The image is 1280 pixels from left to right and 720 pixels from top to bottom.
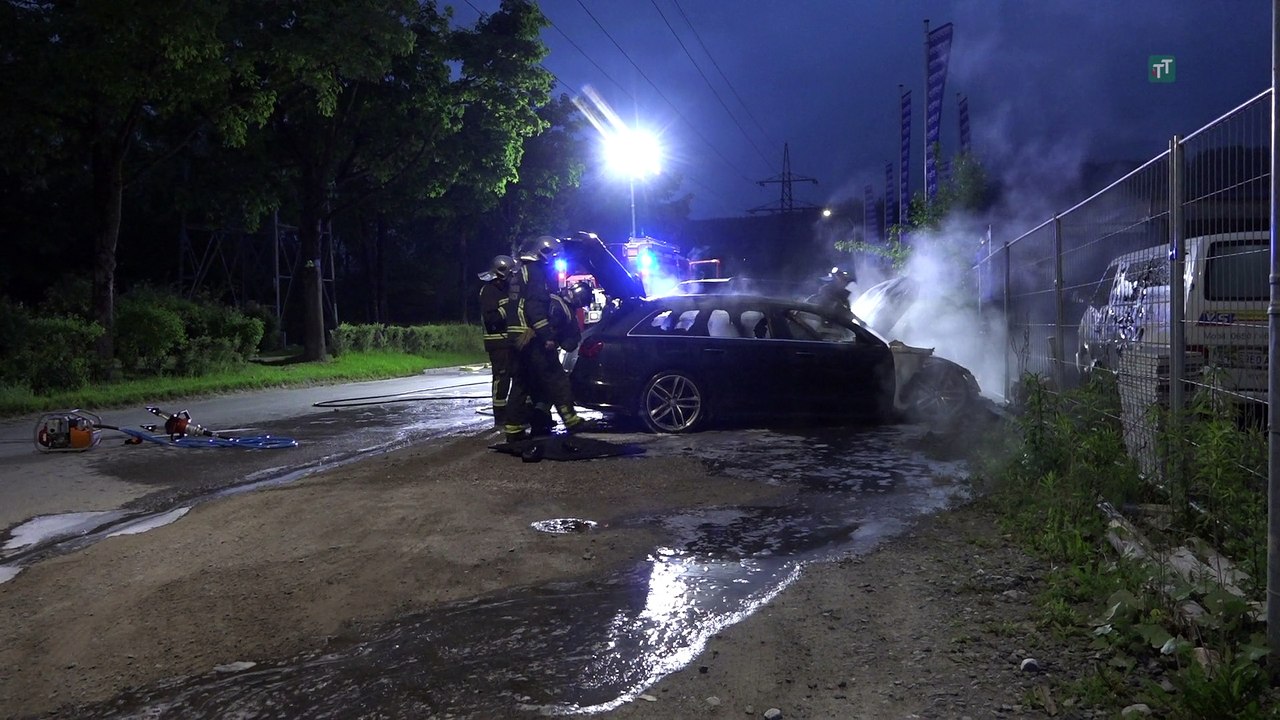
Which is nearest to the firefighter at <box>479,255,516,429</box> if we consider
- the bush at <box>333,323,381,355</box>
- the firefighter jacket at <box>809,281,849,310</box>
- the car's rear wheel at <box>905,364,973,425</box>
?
the car's rear wheel at <box>905,364,973,425</box>

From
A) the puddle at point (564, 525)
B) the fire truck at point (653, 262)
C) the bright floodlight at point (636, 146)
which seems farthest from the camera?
the bright floodlight at point (636, 146)

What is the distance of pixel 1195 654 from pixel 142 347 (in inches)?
773

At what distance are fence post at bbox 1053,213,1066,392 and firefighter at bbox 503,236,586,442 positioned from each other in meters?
4.22

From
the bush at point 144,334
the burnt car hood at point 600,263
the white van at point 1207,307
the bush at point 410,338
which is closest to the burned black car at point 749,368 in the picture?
the burnt car hood at point 600,263

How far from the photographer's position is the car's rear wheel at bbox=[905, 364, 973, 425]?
35.8 ft

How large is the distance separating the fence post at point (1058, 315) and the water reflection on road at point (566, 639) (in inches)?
73.8

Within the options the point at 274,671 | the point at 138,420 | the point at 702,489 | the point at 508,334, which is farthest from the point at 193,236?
the point at 274,671

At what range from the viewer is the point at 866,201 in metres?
53.2

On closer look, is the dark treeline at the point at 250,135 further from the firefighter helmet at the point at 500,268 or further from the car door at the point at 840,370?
the car door at the point at 840,370

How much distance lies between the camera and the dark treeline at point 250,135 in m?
17.2

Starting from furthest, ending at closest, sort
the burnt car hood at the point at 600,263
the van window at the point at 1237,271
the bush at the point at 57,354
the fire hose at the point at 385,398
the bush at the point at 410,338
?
the bush at the point at 410,338 < the bush at the point at 57,354 < the fire hose at the point at 385,398 < the burnt car hood at the point at 600,263 < the van window at the point at 1237,271

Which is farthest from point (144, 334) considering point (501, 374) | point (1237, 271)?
point (1237, 271)

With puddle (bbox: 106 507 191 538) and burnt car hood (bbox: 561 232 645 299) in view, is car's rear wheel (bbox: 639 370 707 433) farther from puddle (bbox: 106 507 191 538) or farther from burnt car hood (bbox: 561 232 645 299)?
puddle (bbox: 106 507 191 538)

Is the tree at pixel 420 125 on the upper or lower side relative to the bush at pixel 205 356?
upper
